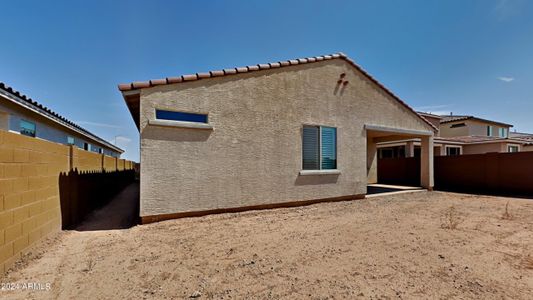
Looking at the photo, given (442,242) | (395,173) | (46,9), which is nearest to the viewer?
(442,242)

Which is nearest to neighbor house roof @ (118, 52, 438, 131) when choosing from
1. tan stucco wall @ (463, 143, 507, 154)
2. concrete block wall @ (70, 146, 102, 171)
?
concrete block wall @ (70, 146, 102, 171)

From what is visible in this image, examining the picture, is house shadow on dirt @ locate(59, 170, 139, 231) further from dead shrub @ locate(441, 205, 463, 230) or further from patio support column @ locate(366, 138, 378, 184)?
patio support column @ locate(366, 138, 378, 184)

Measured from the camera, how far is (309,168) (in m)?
8.95

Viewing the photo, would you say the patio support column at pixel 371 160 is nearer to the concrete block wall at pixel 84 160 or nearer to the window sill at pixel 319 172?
the window sill at pixel 319 172

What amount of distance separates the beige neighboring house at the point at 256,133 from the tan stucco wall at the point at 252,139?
29 mm

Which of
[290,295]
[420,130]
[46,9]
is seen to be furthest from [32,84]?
[420,130]

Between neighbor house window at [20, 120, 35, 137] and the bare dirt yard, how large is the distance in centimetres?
629

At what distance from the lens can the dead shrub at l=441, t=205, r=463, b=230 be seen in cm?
627

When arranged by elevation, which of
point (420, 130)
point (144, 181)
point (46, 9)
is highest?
point (46, 9)

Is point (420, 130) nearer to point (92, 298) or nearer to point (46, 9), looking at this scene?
point (92, 298)

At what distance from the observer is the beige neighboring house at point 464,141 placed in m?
20.1

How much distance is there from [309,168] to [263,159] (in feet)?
6.80

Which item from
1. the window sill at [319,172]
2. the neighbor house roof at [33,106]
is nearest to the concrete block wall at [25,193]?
the neighbor house roof at [33,106]

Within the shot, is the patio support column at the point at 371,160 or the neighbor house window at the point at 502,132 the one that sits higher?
the neighbor house window at the point at 502,132
